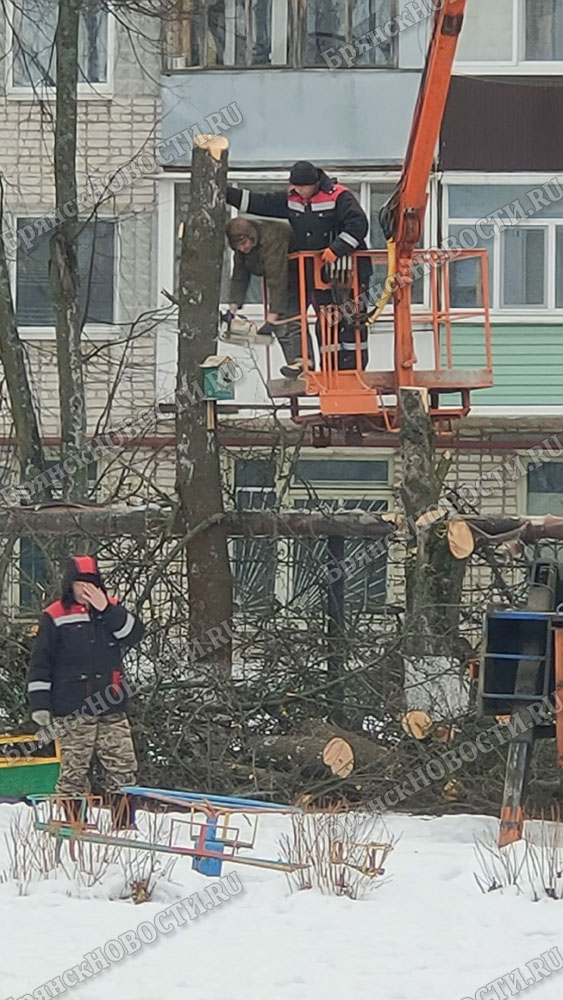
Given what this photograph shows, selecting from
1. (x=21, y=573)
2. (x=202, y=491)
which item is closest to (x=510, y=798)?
(x=202, y=491)

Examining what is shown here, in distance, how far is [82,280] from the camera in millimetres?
19625

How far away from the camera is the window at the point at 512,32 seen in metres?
18.7

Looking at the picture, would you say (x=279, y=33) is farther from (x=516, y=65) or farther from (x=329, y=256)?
(x=329, y=256)

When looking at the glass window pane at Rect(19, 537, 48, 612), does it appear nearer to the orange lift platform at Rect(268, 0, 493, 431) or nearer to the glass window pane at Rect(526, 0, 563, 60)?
the orange lift platform at Rect(268, 0, 493, 431)

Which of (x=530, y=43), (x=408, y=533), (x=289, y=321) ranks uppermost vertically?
(x=530, y=43)

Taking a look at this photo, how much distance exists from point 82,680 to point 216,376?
247cm

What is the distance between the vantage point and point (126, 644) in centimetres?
918

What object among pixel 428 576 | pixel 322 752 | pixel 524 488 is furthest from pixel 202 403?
pixel 524 488

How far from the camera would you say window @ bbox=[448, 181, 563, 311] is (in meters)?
18.7

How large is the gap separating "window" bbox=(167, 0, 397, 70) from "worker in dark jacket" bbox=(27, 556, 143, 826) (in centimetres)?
1162

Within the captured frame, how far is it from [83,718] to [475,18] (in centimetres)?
1280

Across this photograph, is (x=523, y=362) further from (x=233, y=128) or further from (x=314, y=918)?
(x=314, y=918)

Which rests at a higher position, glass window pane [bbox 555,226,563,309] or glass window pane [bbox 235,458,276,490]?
glass window pane [bbox 555,226,563,309]

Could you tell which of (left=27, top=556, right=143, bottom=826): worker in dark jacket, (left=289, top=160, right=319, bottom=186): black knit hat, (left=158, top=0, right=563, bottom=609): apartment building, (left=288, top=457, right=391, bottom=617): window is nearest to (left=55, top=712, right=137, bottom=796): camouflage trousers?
(left=27, top=556, right=143, bottom=826): worker in dark jacket
